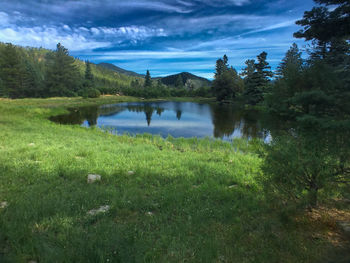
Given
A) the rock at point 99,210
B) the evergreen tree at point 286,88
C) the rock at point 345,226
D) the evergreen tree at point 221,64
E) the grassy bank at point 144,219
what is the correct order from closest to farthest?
1. the grassy bank at point 144,219
2. the rock at point 345,226
3. the evergreen tree at point 286,88
4. the rock at point 99,210
5. the evergreen tree at point 221,64

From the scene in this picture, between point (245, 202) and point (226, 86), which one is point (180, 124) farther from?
point (226, 86)

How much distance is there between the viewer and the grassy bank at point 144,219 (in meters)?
3.04

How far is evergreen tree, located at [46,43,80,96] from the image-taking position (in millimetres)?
66812

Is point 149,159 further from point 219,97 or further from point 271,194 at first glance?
point 219,97

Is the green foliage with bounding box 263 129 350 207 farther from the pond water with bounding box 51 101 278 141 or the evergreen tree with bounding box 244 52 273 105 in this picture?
the evergreen tree with bounding box 244 52 273 105

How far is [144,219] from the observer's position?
164 inches

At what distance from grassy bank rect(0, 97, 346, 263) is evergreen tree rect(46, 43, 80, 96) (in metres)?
70.9

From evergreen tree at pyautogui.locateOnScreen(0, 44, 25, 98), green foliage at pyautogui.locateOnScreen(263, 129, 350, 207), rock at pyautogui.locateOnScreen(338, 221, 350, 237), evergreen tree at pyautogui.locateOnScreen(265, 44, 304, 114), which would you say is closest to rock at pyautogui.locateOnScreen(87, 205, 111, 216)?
green foliage at pyautogui.locateOnScreen(263, 129, 350, 207)

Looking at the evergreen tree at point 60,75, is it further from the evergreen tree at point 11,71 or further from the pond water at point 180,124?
the pond water at point 180,124

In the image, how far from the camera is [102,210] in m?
4.41

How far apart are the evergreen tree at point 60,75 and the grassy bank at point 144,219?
233 ft

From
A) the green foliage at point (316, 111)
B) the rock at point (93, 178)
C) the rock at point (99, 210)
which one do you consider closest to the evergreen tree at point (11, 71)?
the rock at point (93, 178)

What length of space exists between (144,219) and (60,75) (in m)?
80.4

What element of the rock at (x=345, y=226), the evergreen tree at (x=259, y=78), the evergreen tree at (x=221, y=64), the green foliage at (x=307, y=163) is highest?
the evergreen tree at (x=221, y=64)
